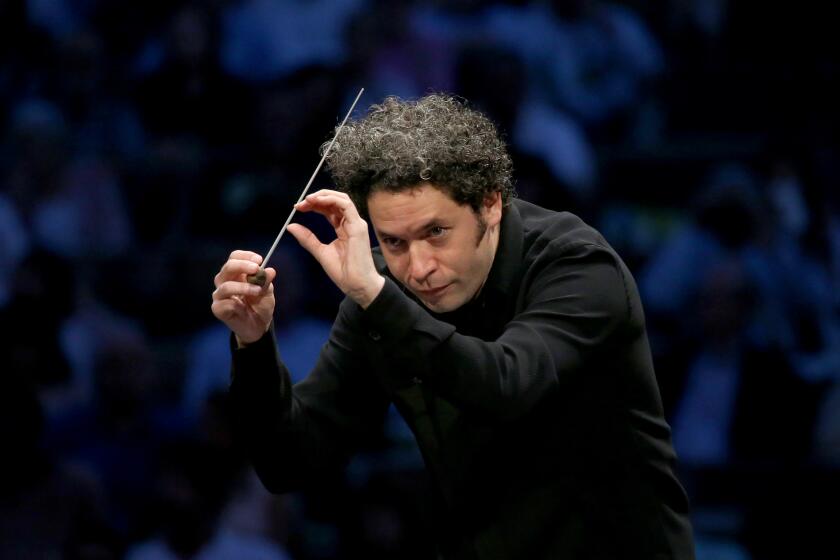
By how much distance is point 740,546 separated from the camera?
386 cm

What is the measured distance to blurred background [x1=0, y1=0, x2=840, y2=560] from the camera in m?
4.04

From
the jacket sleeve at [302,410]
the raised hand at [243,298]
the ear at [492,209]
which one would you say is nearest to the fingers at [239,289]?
the raised hand at [243,298]

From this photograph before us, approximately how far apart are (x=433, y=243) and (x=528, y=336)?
24cm

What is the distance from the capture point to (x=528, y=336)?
1843mm

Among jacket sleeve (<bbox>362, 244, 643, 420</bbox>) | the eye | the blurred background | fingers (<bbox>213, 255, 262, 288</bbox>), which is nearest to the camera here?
jacket sleeve (<bbox>362, 244, 643, 420</bbox>)

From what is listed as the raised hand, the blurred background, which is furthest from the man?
the blurred background

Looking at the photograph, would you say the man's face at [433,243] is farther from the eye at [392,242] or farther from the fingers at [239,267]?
the fingers at [239,267]

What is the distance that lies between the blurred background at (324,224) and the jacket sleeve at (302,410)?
5.88ft

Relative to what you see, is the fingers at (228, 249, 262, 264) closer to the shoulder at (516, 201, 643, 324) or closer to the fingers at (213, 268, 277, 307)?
the fingers at (213, 268, 277, 307)

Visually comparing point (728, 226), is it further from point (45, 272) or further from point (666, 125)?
point (45, 272)

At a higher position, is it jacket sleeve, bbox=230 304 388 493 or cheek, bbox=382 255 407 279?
cheek, bbox=382 255 407 279

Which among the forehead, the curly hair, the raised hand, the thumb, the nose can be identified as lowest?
the raised hand

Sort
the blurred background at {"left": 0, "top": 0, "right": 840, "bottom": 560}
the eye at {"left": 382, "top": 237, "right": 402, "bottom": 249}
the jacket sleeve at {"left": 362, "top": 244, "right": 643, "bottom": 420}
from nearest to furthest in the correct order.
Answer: the jacket sleeve at {"left": 362, "top": 244, "right": 643, "bottom": 420} < the eye at {"left": 382, "top": 237, "right": 402, "bottom": 249} < the blurred background at {"left": 0, "top": 0, "right": 840, "bottom": 560}

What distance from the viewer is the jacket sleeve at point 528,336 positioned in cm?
173
